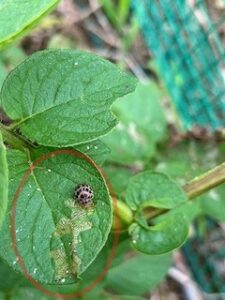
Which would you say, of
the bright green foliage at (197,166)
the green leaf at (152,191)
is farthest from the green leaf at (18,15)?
the bright green foliage at (197,166)

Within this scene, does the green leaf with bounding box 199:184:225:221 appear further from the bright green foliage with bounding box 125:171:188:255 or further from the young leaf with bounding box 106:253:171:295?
the bright green foliage with bounding box 125:171:188:255

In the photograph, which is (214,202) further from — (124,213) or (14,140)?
(14,140)

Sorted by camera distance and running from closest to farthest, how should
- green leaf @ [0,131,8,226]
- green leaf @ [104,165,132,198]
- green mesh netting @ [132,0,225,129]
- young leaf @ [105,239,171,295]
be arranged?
green leaf @ [0,131,8,226]
green leaf @ [104,165,132,198]
young leaf @ [105,239,171,295]
green mesh netting @ [132,0,225,129]

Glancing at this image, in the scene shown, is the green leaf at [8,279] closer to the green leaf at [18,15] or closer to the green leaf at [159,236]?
the green leaf at [159,236]

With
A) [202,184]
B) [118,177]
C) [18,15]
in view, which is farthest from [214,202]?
[18,15]

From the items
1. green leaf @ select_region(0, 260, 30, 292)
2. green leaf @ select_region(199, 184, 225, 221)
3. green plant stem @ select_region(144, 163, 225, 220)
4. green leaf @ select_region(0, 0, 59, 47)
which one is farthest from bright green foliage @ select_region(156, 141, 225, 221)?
green leaf @ select_region(0, 0, 59, 47)
